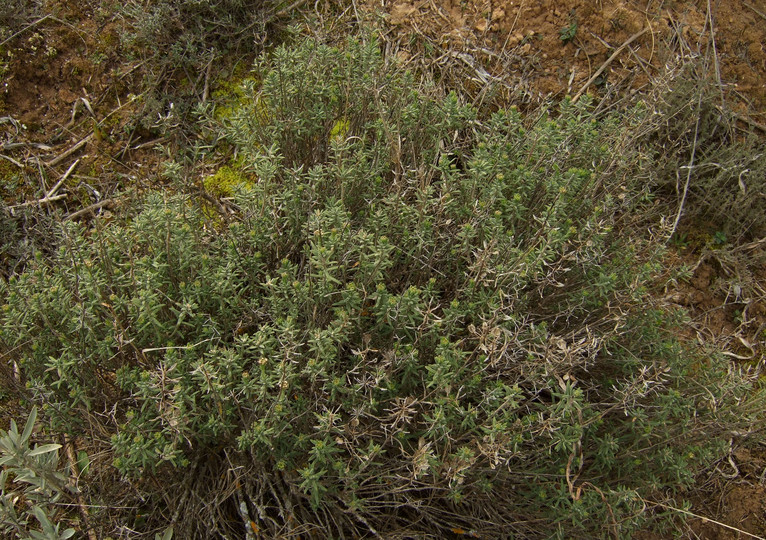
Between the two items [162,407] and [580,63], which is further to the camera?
[580,63]

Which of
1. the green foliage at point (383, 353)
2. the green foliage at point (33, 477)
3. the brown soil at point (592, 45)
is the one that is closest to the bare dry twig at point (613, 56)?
the brown soil at point (592, 45)

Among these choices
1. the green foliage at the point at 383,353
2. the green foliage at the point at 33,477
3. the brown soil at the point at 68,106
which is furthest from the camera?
the brown soil at the point at 68,106

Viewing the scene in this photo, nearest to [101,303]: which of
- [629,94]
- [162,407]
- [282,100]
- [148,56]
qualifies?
[162,407]

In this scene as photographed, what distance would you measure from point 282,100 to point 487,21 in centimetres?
191

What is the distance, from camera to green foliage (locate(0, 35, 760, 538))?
240 centimetres

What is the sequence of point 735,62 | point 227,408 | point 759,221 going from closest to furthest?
point 227,408
point 759,221
point 735,62

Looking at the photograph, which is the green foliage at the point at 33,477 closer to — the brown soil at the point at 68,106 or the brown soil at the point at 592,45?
the brown soil at the point at 68,106

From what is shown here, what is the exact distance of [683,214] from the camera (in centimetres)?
412

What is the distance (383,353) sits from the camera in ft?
8.23

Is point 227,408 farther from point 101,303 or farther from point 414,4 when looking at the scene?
→ point 414,4

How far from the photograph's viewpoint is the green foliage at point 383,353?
2.40 metres

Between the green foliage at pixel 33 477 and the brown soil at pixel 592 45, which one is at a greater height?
the brown soil at pixel 592 45

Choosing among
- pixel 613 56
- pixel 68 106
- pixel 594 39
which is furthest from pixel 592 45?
pixel 68 106

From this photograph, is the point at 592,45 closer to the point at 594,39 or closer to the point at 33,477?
the point at 594,39
